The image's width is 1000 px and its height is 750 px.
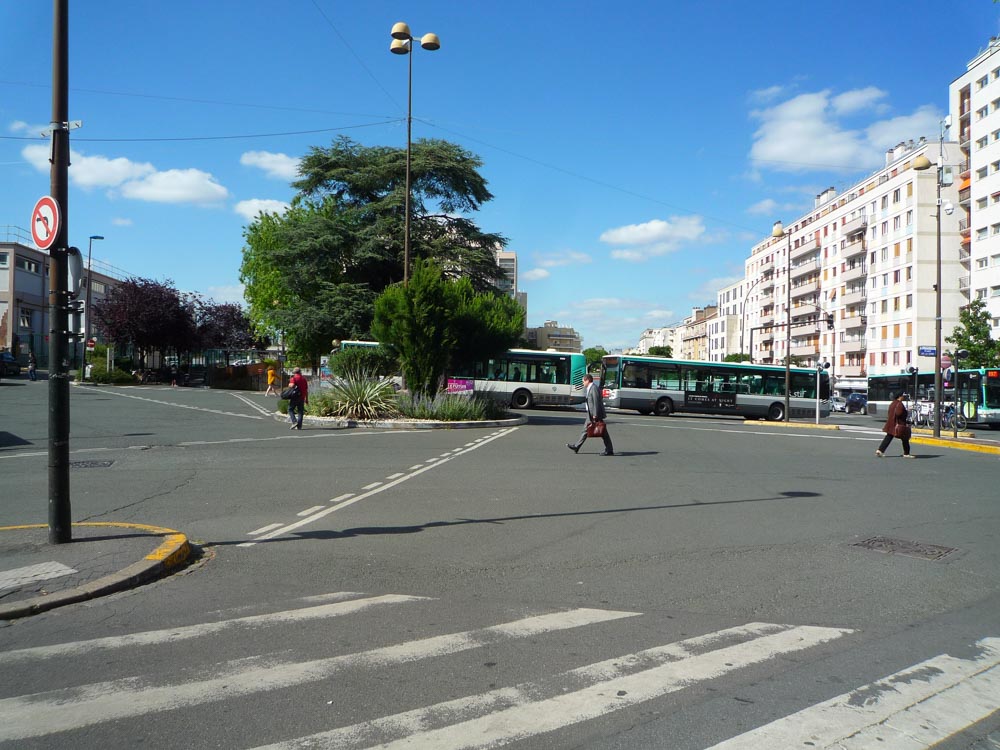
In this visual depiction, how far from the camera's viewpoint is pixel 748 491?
A: 1161 centimetres

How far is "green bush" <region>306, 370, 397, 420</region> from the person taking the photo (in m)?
23.5

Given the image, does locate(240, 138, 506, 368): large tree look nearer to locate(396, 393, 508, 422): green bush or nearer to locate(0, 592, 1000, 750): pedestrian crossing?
locate(396, 393, 508, 422): green bush

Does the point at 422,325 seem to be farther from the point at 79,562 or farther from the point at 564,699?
the point at 564,699

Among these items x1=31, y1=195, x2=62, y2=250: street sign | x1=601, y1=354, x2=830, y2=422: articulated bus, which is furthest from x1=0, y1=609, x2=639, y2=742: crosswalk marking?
x1=601, y1=354, x2=830, y2=422: articulated bus

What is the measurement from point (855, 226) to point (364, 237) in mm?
51548

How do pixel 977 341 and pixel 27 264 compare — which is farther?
pixel 27 264

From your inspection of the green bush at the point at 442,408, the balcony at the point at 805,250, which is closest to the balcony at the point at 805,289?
the balcony at the point at 805,250

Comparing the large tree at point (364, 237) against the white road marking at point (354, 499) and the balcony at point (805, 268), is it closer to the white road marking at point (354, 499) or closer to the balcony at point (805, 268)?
the white road marking at point (354, 499)

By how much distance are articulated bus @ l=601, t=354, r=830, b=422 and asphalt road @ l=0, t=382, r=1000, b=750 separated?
25.9 metres

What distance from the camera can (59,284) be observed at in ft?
22.7

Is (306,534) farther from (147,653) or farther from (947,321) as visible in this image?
(947,321)

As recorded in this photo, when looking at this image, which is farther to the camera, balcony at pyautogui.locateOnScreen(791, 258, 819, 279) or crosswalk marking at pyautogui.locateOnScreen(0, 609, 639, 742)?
balcony at pyautogui.locateOnScreen(791, 258, 819, 279)

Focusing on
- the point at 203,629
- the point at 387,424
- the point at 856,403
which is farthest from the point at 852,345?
the point at 203,629

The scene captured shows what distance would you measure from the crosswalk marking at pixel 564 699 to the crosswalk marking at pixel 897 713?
1.87 ft
